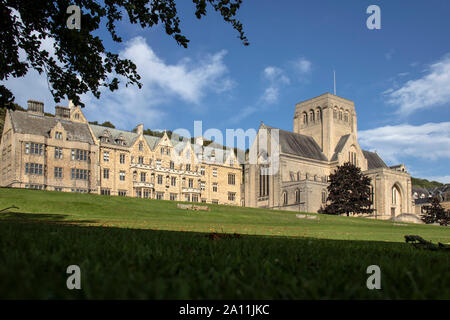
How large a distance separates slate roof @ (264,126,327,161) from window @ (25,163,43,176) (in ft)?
146

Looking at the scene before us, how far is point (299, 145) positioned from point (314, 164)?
225 inches

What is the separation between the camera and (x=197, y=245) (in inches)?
226

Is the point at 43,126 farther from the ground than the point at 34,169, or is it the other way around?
the point at 43,126

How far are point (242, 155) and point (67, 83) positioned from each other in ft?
278

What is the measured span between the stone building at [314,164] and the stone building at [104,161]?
22.1ft

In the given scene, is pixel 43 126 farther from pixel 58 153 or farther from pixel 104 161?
pixel 104 161

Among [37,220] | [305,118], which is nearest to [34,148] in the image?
[37,220]

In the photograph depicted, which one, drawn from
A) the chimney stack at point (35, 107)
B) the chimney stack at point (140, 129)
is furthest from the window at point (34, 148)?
the chimney stack at point (140, 129)

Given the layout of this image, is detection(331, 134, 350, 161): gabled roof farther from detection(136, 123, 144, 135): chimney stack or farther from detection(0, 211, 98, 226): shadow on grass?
detection(0, 211, 98, 226): shadow on grass

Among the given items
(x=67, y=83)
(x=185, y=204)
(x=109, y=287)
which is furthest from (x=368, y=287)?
(x=185, y=204)

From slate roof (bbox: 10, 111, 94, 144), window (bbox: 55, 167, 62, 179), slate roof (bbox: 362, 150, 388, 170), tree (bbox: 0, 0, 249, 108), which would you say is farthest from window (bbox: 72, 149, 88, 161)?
slate roof (bbox: 362, 150, 388, 170)

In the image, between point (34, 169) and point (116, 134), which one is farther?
point (116, 134)

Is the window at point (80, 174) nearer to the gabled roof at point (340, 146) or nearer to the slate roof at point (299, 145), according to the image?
the slate roof at point (299, 145)

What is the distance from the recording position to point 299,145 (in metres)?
87.6
